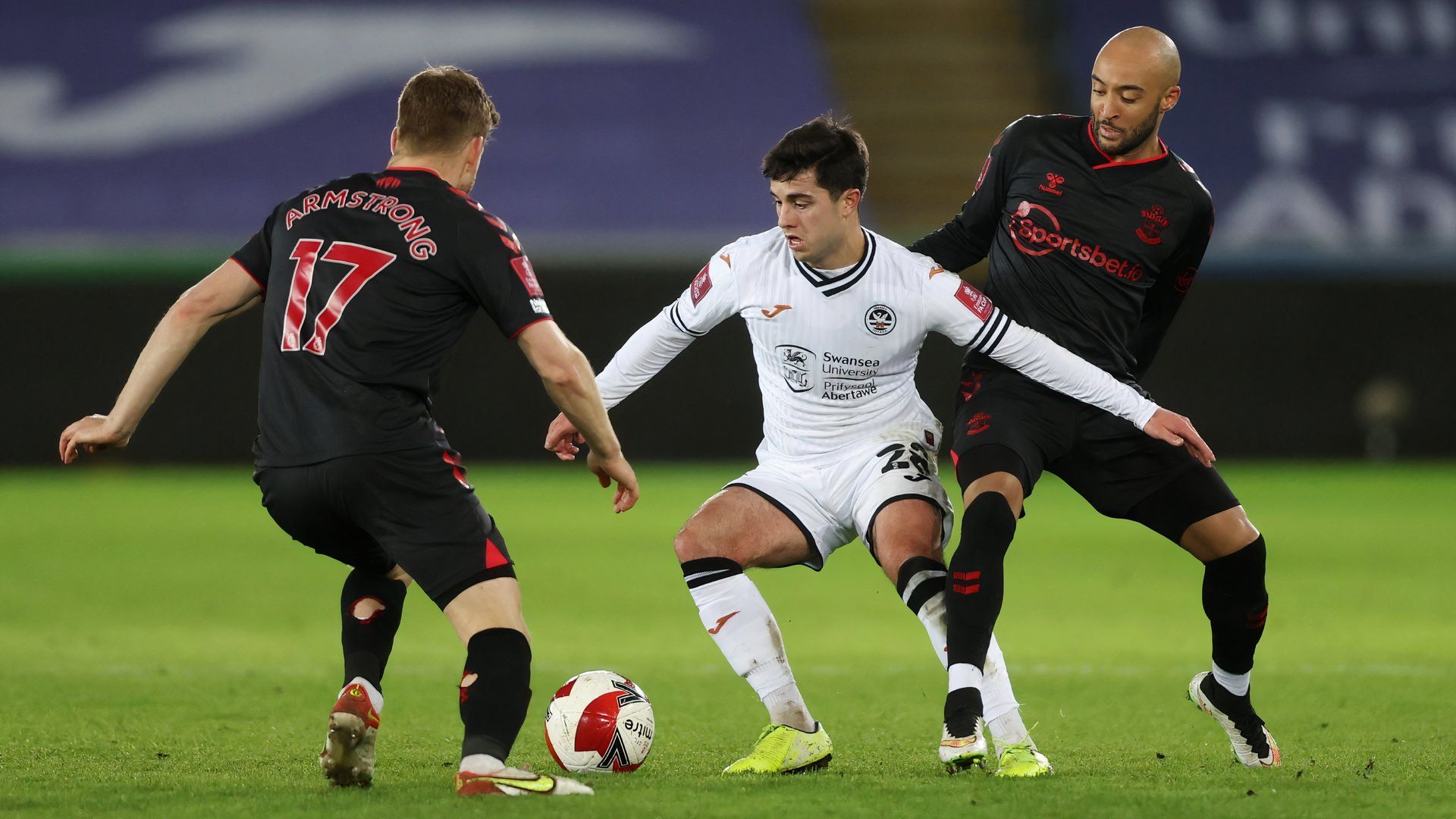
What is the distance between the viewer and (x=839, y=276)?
5152 mm

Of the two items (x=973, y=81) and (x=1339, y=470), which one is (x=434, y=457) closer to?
(x=1339, y=470)

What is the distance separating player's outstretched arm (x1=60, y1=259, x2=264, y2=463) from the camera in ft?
14.1

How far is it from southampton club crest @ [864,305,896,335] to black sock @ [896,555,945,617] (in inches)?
29.0

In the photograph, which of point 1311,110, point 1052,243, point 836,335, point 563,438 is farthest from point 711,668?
point 1311,110

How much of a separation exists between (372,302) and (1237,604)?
2.77 m

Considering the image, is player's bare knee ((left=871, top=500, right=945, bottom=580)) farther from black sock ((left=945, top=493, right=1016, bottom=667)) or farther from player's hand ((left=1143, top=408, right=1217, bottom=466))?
player's hand ((left=1143, top=408, right=1217, bottom=466))

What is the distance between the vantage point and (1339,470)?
1703cm

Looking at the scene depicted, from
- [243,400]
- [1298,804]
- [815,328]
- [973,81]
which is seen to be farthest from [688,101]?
[1298,804]

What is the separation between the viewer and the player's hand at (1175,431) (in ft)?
15.8

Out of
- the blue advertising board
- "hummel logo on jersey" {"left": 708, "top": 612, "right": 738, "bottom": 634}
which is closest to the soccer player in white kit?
"hummel logo on jersey" {"left": 708, "top": 612, "right": 738, "bottom": 634}

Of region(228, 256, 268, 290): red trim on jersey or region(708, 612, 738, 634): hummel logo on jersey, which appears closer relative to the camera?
region(228, 256, 268, 290): red trim on jersey

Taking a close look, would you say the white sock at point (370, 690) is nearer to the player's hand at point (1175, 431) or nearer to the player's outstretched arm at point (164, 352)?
the player's outstretched arm at point (164, 352)

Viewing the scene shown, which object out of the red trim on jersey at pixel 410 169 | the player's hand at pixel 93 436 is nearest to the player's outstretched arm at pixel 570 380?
the red trim on jersey at pixel 410 169

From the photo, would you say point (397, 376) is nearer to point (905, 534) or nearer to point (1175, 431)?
point (905, 534)
